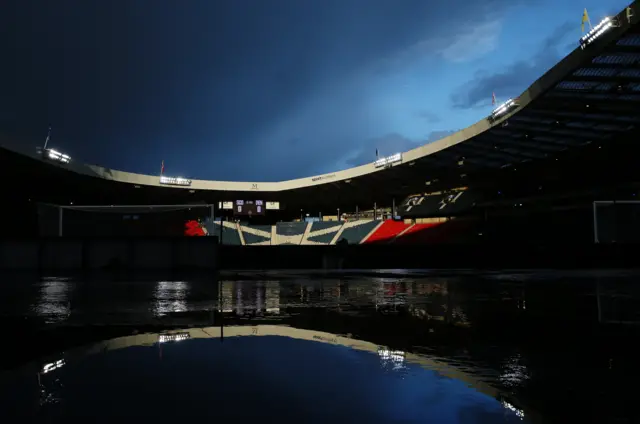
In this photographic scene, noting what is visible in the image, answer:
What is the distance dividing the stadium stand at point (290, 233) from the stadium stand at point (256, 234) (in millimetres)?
1210

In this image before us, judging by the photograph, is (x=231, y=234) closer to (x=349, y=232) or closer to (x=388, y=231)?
(x=349, y=232)

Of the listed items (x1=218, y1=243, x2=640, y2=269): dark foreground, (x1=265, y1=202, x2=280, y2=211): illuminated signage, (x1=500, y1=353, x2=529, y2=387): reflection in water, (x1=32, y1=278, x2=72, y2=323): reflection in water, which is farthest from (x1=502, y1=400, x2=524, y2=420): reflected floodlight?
(x1=265, y1=202, x2=280, y2=211): illuminated signage

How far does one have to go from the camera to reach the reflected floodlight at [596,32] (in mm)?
26717

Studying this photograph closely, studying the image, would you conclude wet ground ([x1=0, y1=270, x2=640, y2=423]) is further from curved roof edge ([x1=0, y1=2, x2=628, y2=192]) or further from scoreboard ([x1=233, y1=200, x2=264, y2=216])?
scoreboard ([x1=233, y1=200, x2=264, y2=216])

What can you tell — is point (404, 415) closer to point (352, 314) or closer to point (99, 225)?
point (352, 314)

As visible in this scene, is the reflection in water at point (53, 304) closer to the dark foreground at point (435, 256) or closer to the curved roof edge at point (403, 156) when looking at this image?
the dark foreground at point (435, 256)

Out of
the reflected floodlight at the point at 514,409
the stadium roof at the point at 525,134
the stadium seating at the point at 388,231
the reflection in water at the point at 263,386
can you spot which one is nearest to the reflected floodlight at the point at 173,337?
the reflection in water at the point at 263,386

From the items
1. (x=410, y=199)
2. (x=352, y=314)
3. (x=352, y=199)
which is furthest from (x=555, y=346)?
(x=352, y=199)

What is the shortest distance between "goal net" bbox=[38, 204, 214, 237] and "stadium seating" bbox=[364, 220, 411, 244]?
4261 centimetres

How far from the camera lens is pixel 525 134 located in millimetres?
50062

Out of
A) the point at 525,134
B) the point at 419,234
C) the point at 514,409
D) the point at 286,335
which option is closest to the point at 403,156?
the point at 419,234

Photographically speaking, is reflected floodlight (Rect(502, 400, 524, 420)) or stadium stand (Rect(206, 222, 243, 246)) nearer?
reflected floodlight (Rect(502, 400, 524, 420))

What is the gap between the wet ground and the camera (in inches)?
→ 157

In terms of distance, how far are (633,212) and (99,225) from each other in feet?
98.2
